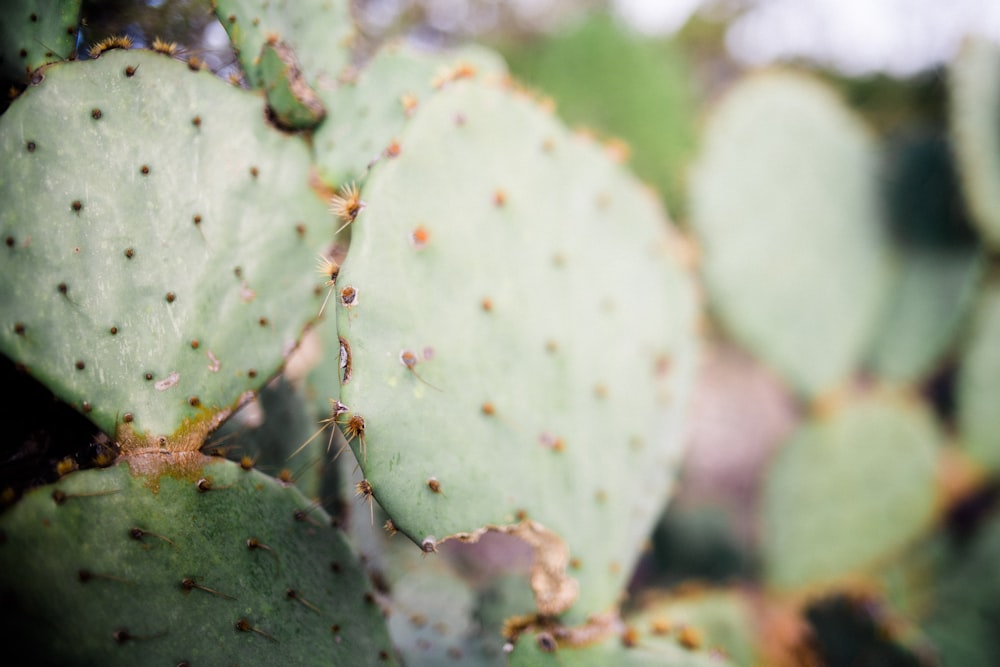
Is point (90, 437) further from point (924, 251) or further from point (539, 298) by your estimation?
point (924, 251)

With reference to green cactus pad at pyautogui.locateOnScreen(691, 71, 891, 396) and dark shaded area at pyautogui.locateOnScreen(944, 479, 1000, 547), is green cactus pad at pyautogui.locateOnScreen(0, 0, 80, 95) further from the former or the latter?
dark shaded area at pyautogui.locateOnScreen(944, 479, 1000, 547)

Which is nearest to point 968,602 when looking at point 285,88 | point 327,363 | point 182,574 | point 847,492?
point 847,492

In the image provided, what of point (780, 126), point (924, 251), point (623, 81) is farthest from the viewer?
point (623, 81)

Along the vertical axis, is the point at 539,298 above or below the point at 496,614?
above

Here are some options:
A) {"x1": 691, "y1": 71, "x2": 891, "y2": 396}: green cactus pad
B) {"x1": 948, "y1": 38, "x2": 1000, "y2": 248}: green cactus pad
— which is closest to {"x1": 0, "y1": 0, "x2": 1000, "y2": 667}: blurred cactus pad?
{"x1": 691, "y1": 71, "x2": 891, "y2": 396}: green cactus pad

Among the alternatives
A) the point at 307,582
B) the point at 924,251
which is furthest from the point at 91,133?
the point at 924,251

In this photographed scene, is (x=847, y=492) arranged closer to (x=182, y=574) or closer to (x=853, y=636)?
(x=853, y=636)

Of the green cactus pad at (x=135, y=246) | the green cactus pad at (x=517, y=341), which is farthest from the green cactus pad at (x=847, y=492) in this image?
the green cactus pad at (x=135, y=246)
